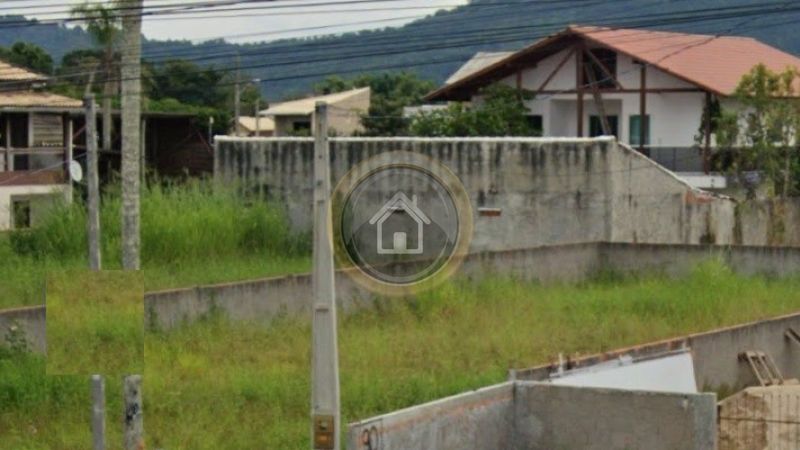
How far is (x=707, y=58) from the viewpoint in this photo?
31203mm

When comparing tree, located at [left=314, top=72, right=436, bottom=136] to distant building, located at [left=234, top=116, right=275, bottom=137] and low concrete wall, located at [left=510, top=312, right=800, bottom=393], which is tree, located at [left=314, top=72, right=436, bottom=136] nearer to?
distant building, located at [left=234, top=116, right=275, bottom=137]

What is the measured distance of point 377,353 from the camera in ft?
49.6

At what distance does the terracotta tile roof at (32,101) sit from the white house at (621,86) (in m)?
7.93

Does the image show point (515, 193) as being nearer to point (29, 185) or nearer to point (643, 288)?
point (643, 288)

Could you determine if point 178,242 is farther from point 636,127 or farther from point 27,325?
point 636,127

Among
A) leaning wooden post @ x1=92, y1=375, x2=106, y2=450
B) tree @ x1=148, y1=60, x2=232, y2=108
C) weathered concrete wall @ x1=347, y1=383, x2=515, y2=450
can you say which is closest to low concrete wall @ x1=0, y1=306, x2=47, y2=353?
leaning wooden post @ x1=92, y1=375, x2=106, y2=450

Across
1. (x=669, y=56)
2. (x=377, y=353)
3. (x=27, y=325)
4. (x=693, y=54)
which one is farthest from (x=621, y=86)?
(x=27, y=325)

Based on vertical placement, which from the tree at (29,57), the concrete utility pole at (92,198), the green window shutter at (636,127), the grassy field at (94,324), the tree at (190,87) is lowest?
the grassy field at (94,324)

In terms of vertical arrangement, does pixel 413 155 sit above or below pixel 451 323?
above

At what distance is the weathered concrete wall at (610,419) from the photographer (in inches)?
421

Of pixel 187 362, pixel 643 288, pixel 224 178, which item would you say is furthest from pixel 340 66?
pixel 187 362

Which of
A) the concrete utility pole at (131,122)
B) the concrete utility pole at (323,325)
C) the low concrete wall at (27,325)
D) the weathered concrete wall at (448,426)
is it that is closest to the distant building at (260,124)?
the low concrete wall at (27,325)

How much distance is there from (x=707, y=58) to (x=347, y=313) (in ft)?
52.6

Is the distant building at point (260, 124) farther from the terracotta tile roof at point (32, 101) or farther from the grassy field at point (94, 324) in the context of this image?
the grassy field at point (94, 324)
